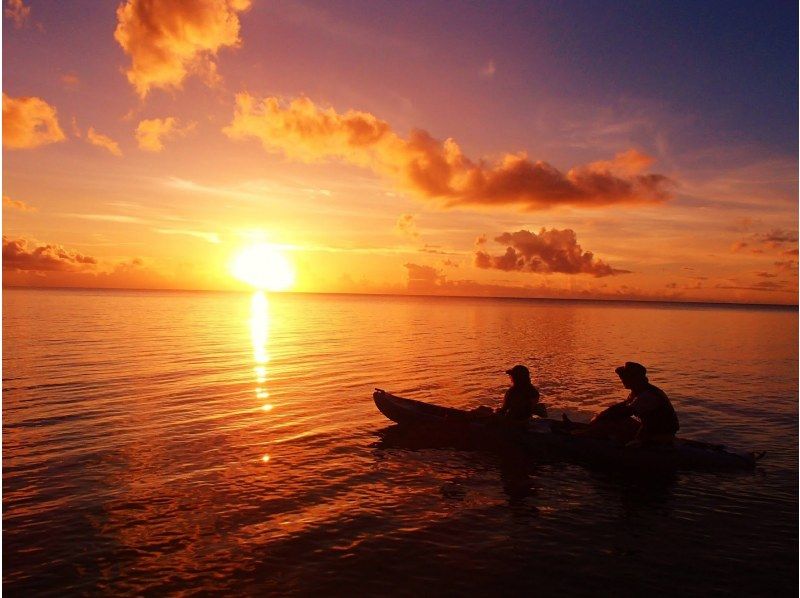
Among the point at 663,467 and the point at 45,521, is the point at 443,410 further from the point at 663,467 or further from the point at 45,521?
the point at 45,521

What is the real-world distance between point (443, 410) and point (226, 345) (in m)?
34.1

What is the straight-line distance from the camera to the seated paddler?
1599 cm

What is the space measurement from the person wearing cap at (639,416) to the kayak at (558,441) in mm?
323

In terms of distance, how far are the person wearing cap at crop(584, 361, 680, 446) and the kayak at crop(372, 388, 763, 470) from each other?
323 millimetres

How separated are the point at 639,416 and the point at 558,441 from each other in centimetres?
279

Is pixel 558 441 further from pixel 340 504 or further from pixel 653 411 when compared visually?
pixel 340 504

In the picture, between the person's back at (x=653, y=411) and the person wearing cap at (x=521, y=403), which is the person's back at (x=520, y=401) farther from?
the person's back at (x=653, y=411)

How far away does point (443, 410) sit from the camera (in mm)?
21656

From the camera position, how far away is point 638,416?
16.6 metres

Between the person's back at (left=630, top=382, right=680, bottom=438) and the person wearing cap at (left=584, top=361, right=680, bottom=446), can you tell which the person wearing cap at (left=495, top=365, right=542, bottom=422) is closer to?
the person wearing cap at (left=584, top=361, right=680, bottom=446)

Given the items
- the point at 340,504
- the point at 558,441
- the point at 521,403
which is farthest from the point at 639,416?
the point at 340,504

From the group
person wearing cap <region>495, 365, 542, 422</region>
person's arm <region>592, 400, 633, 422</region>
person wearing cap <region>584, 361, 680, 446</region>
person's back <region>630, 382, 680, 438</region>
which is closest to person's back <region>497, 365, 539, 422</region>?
person wearing cap <region>495, 365, 542, 422</region>

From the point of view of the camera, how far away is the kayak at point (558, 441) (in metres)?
16.7

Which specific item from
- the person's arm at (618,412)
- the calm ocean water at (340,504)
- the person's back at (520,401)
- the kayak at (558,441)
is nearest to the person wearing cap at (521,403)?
the person's back at (520,401)
